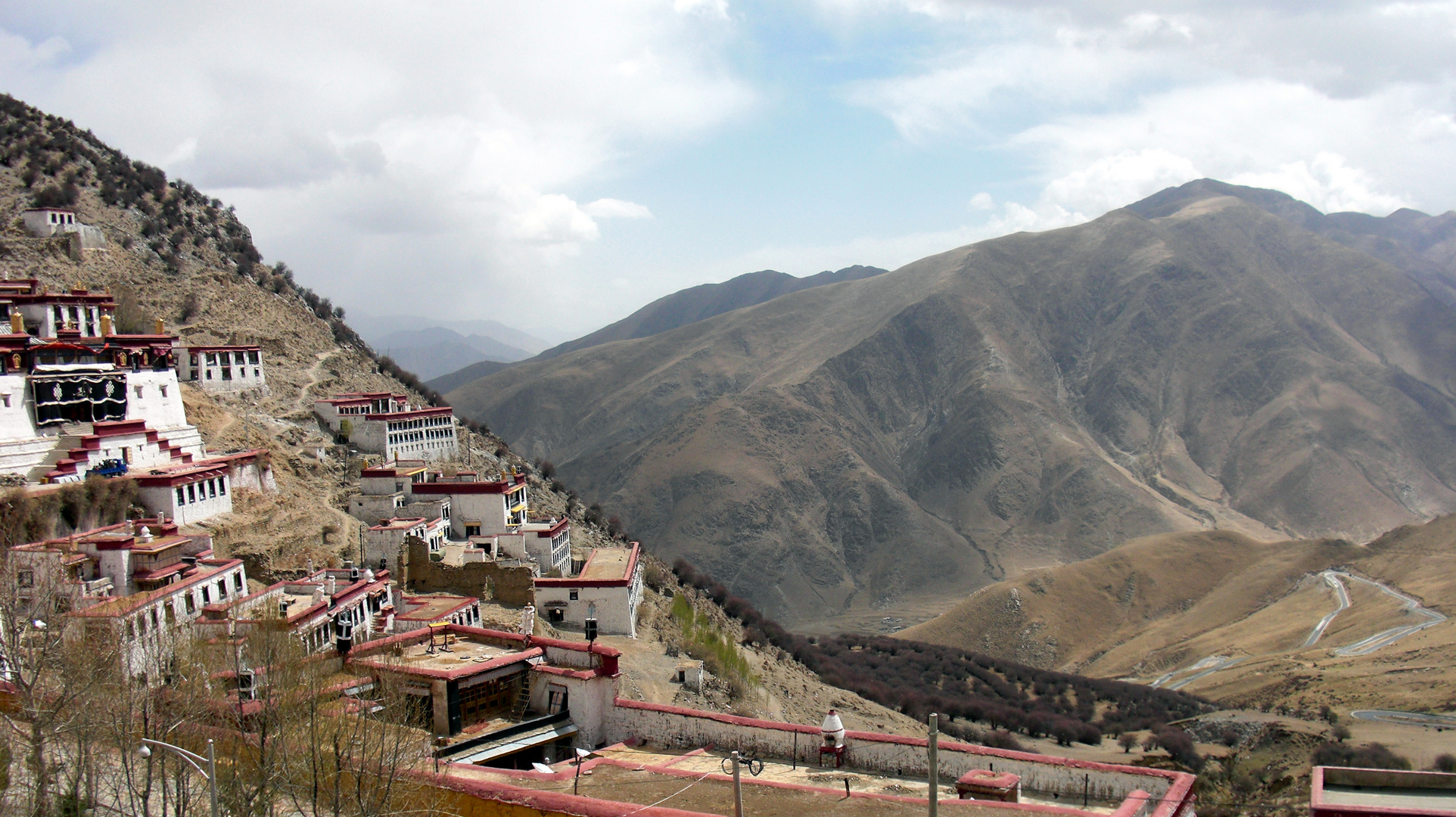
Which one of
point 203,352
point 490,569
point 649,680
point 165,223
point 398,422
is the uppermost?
point 165,223

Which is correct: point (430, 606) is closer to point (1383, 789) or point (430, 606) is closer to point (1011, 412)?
point (1383, 789)

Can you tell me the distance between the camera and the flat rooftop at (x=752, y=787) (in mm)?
12312

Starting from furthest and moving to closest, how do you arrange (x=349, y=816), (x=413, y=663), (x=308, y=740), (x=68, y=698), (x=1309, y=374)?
(x=1309, y=374) < (x=413, y=663) < (x=68, y=698) < (x=308, y=740) < (x=349, y=816)

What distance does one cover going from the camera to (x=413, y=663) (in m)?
17.7

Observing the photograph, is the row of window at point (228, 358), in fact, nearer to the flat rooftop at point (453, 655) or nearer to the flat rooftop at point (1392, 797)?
the flat rooftop at point (453, 655)

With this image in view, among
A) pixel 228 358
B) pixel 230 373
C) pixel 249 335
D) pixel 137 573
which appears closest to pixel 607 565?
pixel 137 573

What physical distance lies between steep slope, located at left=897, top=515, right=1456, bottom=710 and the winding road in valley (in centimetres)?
15

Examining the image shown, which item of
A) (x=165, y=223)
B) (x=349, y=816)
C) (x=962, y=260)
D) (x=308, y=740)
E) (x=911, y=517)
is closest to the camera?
(x=349, y=816)

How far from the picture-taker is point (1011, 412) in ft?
451

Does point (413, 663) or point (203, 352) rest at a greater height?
point (203, 352)

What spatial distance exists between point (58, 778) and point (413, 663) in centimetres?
523

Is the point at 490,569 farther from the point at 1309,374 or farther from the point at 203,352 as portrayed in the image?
the point at 1309,374

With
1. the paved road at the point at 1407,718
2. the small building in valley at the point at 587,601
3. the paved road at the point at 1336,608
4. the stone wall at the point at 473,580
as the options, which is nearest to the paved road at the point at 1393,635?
the paved road at the point at 1336,608

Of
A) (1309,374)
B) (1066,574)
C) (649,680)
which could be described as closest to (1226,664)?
(1066,574)
